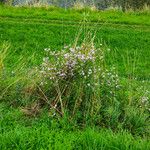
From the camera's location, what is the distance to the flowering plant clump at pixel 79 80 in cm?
927

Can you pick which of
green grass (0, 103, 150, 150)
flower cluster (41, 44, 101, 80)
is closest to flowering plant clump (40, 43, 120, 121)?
flower cluster (41, 44, 101, 80)

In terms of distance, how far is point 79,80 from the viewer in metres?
9.51

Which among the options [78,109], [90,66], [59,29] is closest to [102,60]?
[90,66]

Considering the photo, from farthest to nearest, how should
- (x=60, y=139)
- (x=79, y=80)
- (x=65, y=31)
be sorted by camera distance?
(x=65, y=31), (x=79, y=80), (x=60, y=139)

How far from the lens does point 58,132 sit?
8188 millimetres

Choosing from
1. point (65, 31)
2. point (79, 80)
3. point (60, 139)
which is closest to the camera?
point (60, 139)

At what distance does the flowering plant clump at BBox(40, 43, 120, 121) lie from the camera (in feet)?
30.4

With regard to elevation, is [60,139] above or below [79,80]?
below

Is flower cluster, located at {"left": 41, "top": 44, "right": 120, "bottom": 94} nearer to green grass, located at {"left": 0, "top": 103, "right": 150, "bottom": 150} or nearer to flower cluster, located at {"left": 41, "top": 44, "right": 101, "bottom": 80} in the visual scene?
flower cluster, located at {"left": 41, "top": 44, "right": 101, "bottom": 80}

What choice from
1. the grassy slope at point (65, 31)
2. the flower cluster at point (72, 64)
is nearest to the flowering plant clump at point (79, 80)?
the flower cluster at point (72, 64)

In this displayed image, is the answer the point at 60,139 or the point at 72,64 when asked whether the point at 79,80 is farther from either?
the point at 60,139

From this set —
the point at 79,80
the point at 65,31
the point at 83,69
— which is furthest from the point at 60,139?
the point at 65,31

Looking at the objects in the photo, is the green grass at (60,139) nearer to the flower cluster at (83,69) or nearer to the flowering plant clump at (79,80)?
the flowering plant clump at (79,80)

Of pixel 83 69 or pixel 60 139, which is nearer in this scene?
pixel 60 139
